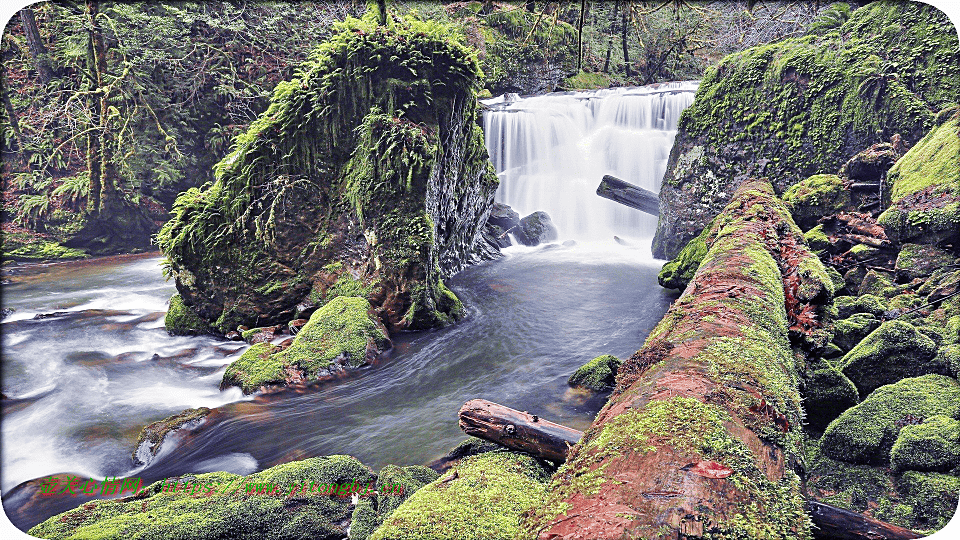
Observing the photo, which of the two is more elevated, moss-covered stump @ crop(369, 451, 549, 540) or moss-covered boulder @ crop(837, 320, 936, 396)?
moss-covered boulder @ crop(837, 320, 936, 396)

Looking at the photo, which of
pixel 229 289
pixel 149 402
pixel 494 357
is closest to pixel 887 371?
pixel 494 357

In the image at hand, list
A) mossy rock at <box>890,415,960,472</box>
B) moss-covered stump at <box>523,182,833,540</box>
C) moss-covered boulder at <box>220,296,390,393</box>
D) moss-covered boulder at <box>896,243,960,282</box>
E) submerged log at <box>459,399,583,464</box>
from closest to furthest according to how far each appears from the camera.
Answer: moss-covered stump at <box>523,182,833,540</box> < mossy rock at <box>890,415,960,472</box> < submerged log at <box>459,399,583,464</box> < moss-covered boulder at <box>896,243,960,282</box> < moss-covered boulder at <box>220,296,390,393</box>

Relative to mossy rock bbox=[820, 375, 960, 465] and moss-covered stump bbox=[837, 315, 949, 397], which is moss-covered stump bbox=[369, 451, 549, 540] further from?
moss-covered stump bbox=[837, 315, 949, 397]

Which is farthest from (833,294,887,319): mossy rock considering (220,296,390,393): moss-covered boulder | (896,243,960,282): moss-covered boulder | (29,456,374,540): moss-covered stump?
(220,296,390,393): moss-covered boulder

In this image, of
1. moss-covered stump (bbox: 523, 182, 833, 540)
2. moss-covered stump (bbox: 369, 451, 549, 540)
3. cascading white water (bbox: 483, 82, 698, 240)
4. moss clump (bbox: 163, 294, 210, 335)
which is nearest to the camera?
moss-covered stump (bbox: 523, 182, 833, 540)

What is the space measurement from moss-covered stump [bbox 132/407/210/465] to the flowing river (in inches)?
3.7

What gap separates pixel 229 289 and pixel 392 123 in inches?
146

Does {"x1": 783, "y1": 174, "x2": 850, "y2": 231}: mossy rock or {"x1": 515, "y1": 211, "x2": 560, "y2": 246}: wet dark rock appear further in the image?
{"x1": 515, "y1": 211, "x2": 560, "y2": 246}: wet dark rock

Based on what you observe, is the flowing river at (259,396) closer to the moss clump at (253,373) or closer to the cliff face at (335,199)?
the moss clump at (253,373)

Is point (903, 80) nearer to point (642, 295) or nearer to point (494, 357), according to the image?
point (642, 295)

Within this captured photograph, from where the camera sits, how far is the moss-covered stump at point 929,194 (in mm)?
4965

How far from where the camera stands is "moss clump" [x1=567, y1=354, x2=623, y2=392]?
5.24 metres

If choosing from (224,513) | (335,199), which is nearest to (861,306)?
(224,513)

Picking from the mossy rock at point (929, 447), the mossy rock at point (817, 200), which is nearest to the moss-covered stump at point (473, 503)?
the mossy rock at point (929, 447)
